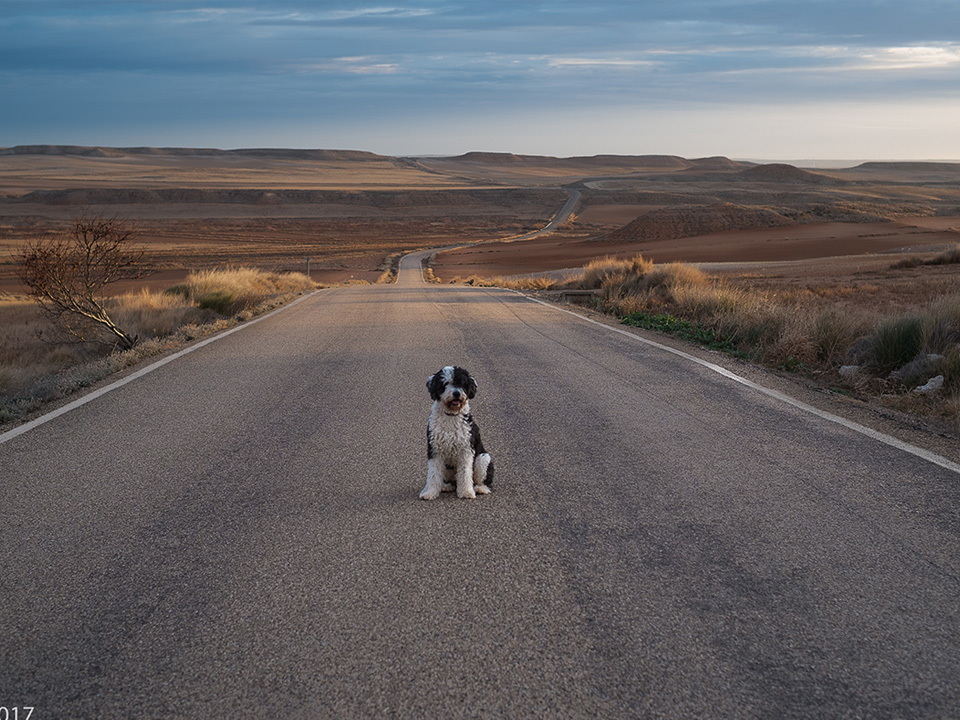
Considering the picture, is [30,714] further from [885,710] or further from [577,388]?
[577,388]

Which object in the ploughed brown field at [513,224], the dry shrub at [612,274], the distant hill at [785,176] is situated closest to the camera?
the dry shrub at [612,274]

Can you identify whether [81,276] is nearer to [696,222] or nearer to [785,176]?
[696,222]

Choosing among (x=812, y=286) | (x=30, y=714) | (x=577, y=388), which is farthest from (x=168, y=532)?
(x=812, y=286)

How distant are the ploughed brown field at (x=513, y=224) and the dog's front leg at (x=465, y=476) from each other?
16.9 m

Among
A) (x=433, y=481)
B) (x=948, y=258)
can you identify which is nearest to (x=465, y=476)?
(x=433, y=481)

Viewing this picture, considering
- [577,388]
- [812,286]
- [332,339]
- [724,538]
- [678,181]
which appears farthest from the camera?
[678,181]

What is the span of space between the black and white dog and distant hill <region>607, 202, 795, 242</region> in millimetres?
62779

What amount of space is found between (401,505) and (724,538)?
203 cm

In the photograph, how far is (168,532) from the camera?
513 centimetres

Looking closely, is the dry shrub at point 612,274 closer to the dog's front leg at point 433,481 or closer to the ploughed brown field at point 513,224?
the ploughed brown field at point 513,224

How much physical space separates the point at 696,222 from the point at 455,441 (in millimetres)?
67467

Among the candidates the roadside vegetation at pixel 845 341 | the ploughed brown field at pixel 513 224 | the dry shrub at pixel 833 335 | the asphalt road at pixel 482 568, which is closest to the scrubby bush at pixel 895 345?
the roadside vegetation at pixel 845 341

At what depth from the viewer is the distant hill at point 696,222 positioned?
68000mm

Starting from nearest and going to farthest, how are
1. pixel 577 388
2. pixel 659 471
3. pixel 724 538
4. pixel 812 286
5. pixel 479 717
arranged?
1. pixel 479 717
2. pixel 724 538
3. pixel 659 471
4. pixel 577 388
5. pixel 812 286
